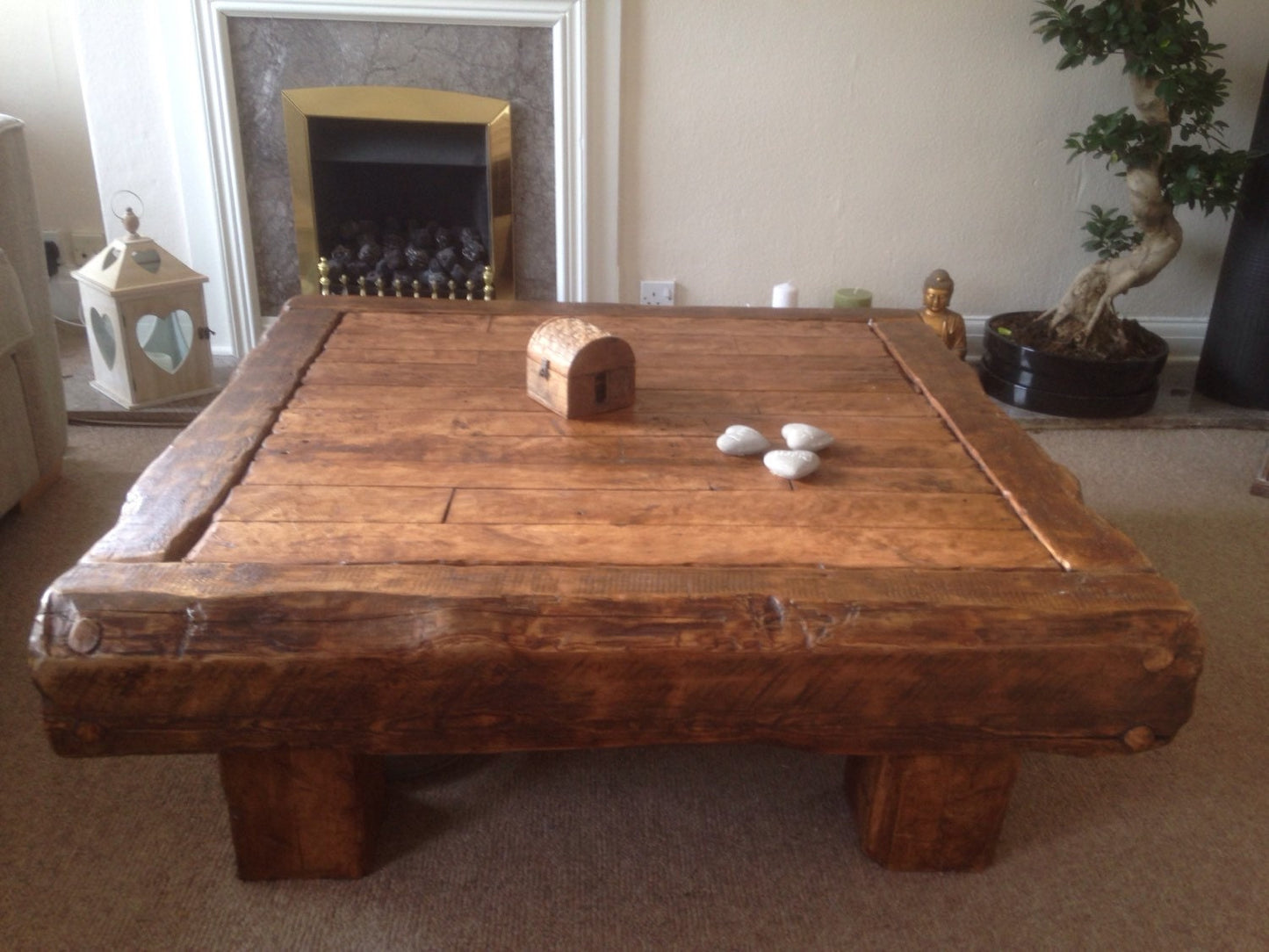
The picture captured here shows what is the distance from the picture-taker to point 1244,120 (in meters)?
2.75

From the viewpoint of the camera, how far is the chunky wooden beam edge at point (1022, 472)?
3.67ft

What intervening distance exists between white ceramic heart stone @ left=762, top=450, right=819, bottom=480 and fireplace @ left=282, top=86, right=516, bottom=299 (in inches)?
65.2

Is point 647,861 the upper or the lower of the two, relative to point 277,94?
lower

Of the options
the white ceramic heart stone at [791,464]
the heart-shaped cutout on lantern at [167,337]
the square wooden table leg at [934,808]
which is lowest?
the square wooden table leg at [934,808]

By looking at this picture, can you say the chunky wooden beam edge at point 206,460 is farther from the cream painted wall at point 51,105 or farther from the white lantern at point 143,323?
the cream painted wall at point 51,105

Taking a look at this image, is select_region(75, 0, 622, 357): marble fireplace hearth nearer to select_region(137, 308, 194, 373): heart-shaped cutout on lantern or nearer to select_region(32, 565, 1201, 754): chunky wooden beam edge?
select_region(137, 308, 194, 373): heart-shaped cutout on lantern

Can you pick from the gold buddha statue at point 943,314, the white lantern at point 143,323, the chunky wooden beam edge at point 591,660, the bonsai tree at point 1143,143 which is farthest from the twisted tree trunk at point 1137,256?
the white lantern at point 143,323

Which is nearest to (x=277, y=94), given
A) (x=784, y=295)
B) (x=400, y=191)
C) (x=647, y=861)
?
(x=400, y=191)

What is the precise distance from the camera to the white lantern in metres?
2.31

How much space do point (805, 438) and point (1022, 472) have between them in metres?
0.26

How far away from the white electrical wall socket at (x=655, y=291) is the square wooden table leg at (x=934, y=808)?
1.74 m

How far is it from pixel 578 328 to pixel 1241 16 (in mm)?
2166

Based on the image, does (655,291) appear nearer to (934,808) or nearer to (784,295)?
(784,295)

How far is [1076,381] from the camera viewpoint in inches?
101
